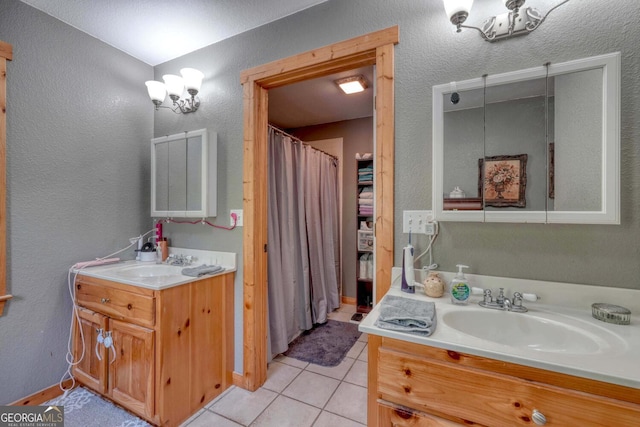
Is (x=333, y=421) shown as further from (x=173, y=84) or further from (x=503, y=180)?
(x=173, y=84)

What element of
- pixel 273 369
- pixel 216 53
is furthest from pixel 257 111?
pixel 273 369

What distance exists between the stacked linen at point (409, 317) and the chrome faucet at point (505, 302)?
26cm

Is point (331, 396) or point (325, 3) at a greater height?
point (325, 3)

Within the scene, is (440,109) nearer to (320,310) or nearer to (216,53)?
(216,53)

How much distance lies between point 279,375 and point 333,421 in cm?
55

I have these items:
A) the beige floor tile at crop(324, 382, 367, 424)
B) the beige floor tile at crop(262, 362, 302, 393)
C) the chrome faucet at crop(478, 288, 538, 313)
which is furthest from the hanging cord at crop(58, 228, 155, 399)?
the chrome faucet at crop(478, 288, 538, 313)

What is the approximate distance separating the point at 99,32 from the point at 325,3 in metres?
1.55

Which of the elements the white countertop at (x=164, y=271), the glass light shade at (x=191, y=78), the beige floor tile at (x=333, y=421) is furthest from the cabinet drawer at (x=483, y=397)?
the glass light shade at (x=191, y=78)

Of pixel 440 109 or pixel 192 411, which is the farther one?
pixel 192 411

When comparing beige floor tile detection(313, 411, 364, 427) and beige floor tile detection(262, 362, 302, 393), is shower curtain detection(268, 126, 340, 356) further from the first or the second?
beige floor tile detection(313, 411, 364, 427)

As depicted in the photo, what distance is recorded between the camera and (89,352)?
161 centimetres

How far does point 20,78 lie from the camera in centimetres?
151

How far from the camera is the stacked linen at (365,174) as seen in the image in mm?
2898

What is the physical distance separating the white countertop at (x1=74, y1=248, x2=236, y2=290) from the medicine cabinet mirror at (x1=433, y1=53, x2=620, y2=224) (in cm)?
134
